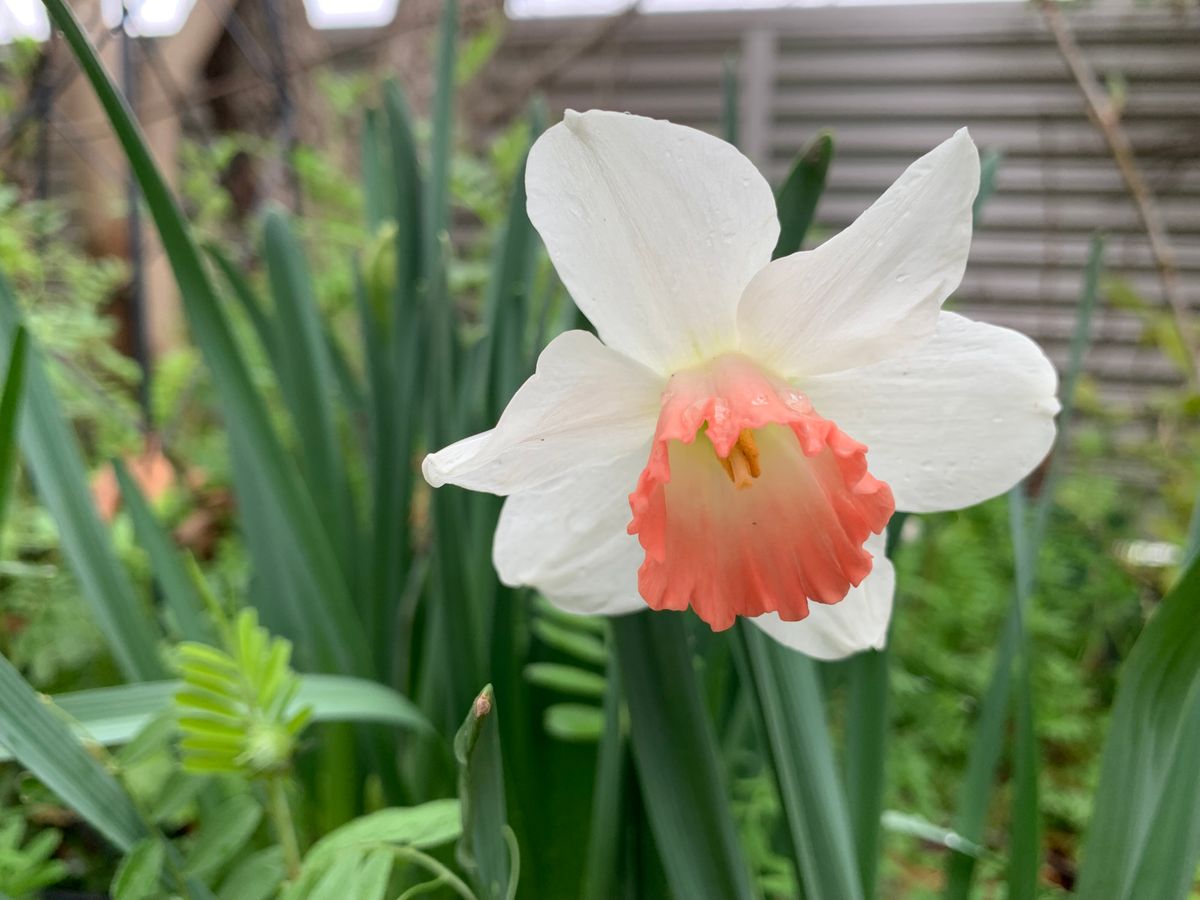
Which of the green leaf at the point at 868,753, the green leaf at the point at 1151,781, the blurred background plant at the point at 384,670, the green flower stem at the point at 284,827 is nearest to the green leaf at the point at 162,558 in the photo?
the blurred background plant at the point at 384,670

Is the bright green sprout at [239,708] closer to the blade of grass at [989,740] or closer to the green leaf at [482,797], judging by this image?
the green leaf at [482,797]

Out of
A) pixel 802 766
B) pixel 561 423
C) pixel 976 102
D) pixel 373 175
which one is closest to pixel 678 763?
pixel 802 766

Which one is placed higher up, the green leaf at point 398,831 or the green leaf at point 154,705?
the green leaf at point 154,705

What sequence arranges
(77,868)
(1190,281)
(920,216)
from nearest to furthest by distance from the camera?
(920,216) < (77,868) < (1190,281)

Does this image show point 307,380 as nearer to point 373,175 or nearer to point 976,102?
point 373,175

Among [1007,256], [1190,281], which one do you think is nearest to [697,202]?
[1007,256]

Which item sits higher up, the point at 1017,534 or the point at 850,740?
the point at 1017,534

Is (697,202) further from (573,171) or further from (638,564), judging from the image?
(638,564)
